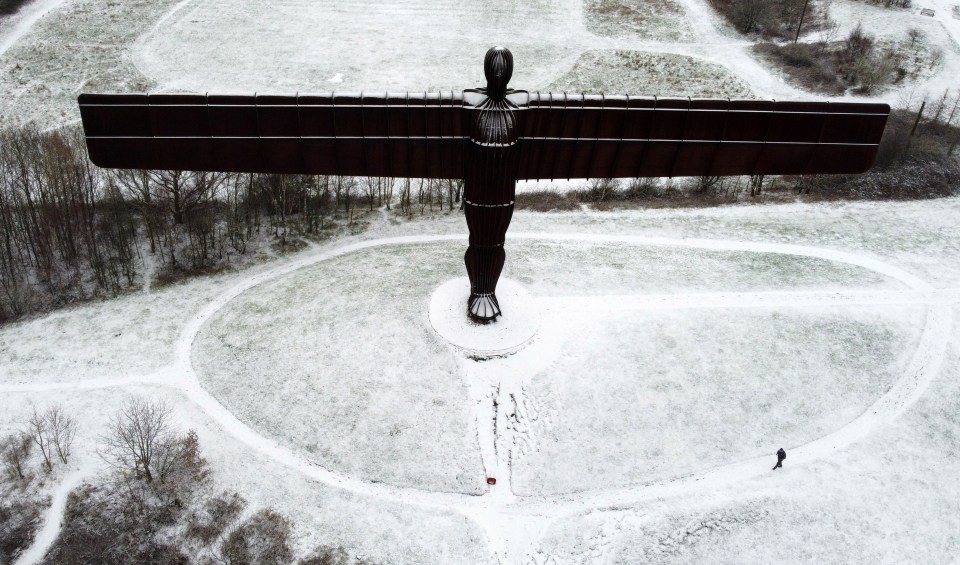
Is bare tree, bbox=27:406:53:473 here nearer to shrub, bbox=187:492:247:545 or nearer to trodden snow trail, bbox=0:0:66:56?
shrub, bbox=187:492:247:545

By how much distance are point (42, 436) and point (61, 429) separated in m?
0.68

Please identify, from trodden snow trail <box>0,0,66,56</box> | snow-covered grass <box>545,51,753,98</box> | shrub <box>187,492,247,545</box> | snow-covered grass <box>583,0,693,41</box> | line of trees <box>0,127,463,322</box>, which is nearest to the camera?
shrub <box>187,492,247,545</box>

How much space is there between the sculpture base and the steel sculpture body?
5.28 m

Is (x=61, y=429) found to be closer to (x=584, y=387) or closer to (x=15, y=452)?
(x=15, y=452)

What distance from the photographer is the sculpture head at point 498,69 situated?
22.0m

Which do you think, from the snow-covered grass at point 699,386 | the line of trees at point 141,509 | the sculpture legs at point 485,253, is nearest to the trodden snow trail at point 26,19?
the line of trees at point 141,509

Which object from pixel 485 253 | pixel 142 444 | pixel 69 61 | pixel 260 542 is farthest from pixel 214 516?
pixel 69 61

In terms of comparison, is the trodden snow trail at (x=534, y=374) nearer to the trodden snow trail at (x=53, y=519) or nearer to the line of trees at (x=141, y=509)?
the line of trees at (x=141, y=509)

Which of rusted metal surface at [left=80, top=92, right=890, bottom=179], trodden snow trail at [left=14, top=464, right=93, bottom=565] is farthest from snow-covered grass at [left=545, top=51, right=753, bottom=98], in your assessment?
trodden snow trail at [left=14, top=464, right=93, bottom=565]

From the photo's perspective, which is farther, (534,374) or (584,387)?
(534,374)

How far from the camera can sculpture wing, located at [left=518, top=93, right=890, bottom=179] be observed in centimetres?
2347

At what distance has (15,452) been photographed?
907 inches

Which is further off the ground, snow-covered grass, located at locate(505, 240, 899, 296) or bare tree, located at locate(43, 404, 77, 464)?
snow-covered grass, located at locate(505, 240, 899, 296)

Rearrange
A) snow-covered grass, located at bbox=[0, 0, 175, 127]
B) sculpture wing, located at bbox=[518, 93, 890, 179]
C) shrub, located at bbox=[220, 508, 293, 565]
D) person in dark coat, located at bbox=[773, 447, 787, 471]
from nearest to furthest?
shrub, located at bbox=[220, 508, 293, 565], sculpture wing, located at bbox=[518, 93, 890, 179], person in dark coat, located at bbox=[773, 447, 787, 471], snow-covered grass, located at bbox=[0, 0, 175, 127]
